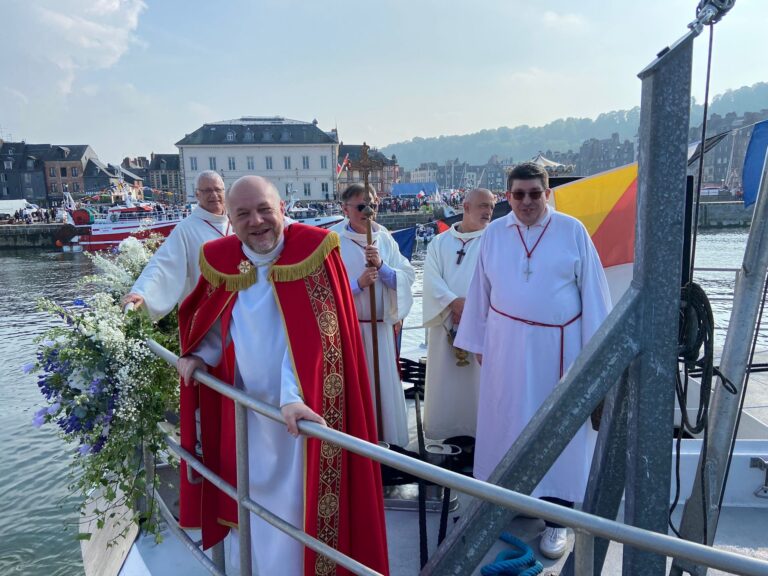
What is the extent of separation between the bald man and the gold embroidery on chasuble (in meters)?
1.97

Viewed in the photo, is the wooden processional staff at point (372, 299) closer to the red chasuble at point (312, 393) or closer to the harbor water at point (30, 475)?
the red chasuble at point (312, 393)

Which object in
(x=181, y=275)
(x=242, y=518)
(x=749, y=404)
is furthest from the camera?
(x=749, y=404)

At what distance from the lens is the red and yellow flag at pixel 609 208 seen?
4.79 metres

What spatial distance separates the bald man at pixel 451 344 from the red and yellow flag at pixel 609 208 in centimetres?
99

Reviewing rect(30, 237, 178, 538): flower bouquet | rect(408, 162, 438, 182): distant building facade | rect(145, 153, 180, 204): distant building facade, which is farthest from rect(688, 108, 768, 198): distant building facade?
rect(408, 162, 438, 182): distant building facade

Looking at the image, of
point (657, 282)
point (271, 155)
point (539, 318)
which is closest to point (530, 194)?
point (539, 318)

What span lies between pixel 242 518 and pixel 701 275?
80.9 ft

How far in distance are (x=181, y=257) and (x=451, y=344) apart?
2150 millimetres

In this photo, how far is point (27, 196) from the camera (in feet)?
248

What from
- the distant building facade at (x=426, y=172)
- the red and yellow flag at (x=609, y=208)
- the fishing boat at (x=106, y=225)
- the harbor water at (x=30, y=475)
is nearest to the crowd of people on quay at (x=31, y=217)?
the fishing boat at (x=106, y=225)

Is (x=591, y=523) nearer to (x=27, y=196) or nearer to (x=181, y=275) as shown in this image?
(x=181, y=275)

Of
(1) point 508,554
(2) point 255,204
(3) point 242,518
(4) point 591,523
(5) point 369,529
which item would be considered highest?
(2) point 255,204

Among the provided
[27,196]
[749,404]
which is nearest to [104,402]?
[749,404]

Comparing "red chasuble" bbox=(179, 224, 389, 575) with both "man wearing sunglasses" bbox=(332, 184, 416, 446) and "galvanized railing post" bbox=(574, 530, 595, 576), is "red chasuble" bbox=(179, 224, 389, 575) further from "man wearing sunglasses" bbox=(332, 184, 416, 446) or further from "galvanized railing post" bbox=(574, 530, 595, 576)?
"man wearing sunglasses" bbox=(332, 184, 416, 446)
